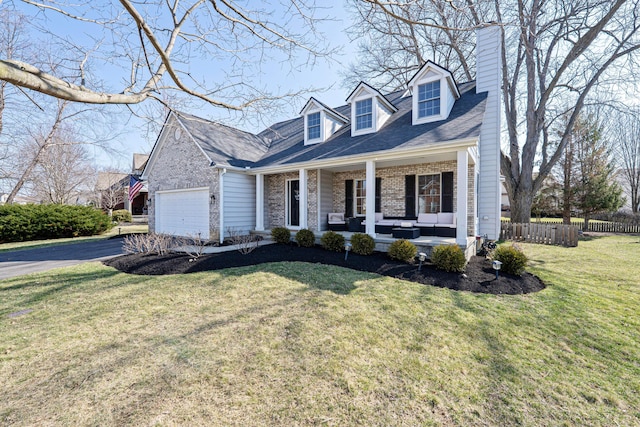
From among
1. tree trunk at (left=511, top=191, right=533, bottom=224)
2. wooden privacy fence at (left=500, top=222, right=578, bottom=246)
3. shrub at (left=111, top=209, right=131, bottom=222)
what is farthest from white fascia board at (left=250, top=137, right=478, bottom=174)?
shrub at (left=111, top=209, right=131, bottom=222)

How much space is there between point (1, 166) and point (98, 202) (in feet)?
37.1

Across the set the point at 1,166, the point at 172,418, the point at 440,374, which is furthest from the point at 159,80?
the point at 1,166

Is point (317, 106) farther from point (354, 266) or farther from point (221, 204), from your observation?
point (354, 266)

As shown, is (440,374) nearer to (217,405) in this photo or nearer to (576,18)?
(217,405)

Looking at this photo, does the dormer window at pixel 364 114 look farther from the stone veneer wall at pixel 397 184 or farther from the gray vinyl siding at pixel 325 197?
the gray vinyl siding at pixel 325 197

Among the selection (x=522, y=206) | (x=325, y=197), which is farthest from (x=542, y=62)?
(x=325, y=197)

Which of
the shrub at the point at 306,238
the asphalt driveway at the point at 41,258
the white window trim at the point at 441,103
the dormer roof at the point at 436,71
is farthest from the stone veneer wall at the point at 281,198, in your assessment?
the asphalt driveway at the point at 41,258

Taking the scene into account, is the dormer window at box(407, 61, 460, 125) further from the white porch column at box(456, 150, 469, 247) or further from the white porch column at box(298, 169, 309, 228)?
the white porch column at box(298, 169, 309, 228)

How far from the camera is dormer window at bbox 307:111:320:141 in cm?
1214

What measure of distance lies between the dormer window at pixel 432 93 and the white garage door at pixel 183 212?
901cm

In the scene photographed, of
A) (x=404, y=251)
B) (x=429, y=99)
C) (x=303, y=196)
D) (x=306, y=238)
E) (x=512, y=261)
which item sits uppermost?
(x=429, y=99)

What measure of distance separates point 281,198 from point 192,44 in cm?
736

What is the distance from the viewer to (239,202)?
38.4 ft

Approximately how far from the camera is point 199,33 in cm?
624
